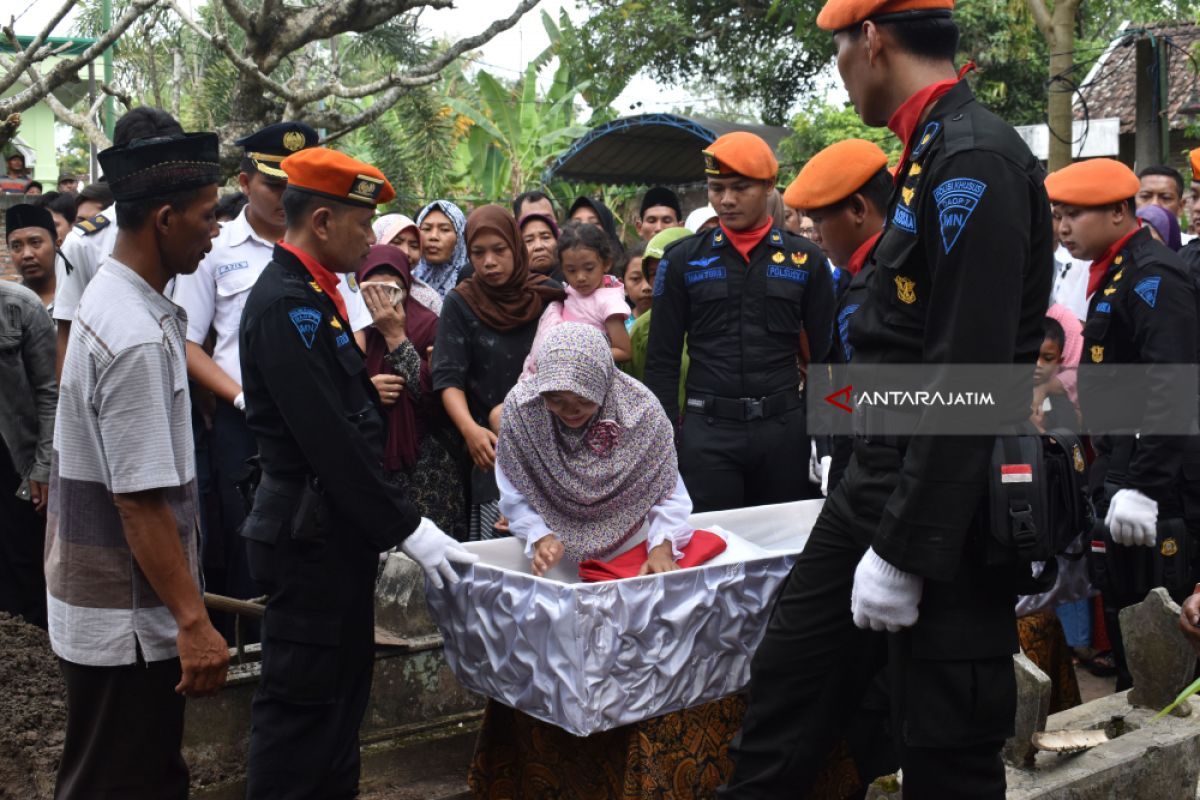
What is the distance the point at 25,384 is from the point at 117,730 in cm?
252

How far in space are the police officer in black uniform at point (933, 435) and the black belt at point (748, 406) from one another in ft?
5.42

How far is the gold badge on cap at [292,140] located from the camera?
12.9 feet

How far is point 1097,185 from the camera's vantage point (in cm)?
386

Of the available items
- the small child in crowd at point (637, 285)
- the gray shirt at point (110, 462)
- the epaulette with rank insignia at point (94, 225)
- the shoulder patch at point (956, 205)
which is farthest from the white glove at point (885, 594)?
the epaulette with rank insignia at point (94, 225)

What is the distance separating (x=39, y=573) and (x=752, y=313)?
2.99m

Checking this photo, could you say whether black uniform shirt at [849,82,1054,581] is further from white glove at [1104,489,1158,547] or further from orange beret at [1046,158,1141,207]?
orange beret at [1046,158,1141,207]

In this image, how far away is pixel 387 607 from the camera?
3822mm

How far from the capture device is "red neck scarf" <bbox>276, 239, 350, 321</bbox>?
2820 mm

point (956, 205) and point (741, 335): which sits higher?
point (956, 205)

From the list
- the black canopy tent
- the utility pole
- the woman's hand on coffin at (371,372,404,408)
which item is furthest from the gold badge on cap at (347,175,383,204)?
the black canopy tent

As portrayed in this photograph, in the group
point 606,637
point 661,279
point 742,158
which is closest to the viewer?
point 606,637

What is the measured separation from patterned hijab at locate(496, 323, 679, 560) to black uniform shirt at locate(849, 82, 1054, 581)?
4.19ft

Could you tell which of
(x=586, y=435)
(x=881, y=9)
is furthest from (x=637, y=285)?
(x=881, y=9)

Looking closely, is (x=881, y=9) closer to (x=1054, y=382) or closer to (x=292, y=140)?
(x=292, y=140)
